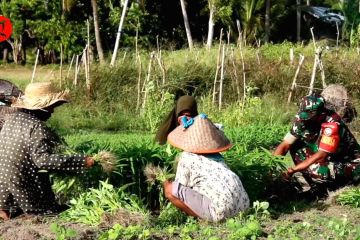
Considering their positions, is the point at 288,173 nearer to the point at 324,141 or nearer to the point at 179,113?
the point at 324,141

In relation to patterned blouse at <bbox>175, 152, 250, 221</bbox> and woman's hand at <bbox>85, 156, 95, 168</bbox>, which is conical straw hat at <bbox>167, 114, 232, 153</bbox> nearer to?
patterned blouse at <bbox>175, 152, 250, 221</bbox>

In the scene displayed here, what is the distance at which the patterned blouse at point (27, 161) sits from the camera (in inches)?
216

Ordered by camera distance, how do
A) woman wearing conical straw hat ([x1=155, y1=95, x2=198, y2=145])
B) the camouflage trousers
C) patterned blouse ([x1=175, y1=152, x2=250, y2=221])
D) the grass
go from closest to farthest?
the grass → patterned blouse ([x1=175, y1=152, x2=250, y2=221]) → the camouflage trousers → woman wearing conical straw hat ([x1=155, y1=95, x2=198, y2=145])

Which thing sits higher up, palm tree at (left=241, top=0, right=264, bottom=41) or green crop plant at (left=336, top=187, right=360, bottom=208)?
palm tree at (left=241, top=0, right=264, bottom=41)

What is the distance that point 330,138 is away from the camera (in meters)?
6.47

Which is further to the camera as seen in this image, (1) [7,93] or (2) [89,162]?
(1) [7,93]

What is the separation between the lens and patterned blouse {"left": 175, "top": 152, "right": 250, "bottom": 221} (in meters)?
5.34

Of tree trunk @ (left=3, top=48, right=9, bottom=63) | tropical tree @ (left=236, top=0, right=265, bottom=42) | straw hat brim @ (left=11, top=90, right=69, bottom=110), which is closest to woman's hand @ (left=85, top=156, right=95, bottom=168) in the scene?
straw hat brim @ (left=11, top=90, right=69, bottom=110)

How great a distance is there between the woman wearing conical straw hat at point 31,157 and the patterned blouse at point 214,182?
2.55 feet

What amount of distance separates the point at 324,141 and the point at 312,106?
36 cm

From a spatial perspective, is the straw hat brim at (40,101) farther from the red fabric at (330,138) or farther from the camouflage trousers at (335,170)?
the camouflage trousers at (335,170)

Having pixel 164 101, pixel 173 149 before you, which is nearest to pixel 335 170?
pixel 173 149

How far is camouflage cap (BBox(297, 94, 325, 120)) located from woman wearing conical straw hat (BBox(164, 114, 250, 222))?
51.0 inches

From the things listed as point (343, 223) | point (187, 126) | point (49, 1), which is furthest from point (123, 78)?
point (49, 1)
